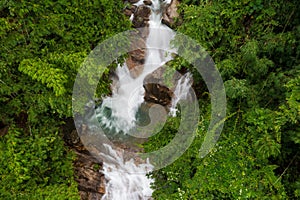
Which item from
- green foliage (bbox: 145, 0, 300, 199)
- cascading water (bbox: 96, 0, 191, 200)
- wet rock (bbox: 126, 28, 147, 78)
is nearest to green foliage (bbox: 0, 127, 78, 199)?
cascading water (bbox: 96, 0, 191, 200)

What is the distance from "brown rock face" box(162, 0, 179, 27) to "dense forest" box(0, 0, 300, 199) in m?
1.43

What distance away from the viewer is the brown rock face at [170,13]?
5.28 meters

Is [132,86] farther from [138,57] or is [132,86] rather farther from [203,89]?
[203,89]

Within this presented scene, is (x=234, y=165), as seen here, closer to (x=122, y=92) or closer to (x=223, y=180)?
(x=223, y=180)

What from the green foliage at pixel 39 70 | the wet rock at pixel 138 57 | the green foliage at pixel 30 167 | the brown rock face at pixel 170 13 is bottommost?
the green foliage at pixel 30 167

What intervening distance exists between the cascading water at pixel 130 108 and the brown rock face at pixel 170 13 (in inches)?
4.8

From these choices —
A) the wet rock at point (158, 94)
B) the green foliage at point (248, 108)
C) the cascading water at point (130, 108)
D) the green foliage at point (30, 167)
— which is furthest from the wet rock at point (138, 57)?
the green foliage at point (30, 167)

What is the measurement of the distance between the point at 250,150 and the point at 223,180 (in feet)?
1.51

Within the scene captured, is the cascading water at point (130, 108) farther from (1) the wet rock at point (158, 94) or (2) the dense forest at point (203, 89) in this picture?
(2) the dense forest at point (203, 89)

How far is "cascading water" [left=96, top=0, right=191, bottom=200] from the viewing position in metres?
4.62

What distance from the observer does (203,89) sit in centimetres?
409

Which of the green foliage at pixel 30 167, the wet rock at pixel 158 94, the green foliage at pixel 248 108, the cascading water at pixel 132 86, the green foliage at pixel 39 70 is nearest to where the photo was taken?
the green foliage at pixel 248 108

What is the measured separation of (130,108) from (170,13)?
7.19 ft

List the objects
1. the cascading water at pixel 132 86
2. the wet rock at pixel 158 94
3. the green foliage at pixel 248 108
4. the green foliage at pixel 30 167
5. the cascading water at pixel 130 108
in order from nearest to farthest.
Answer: the green foliage at pixel 248 108 < the green foliage at pixel 30 167 < the cascading water at pixel 130 108 < the wet rock at pixel 158 94 < the cascading water at pixel 132 86
